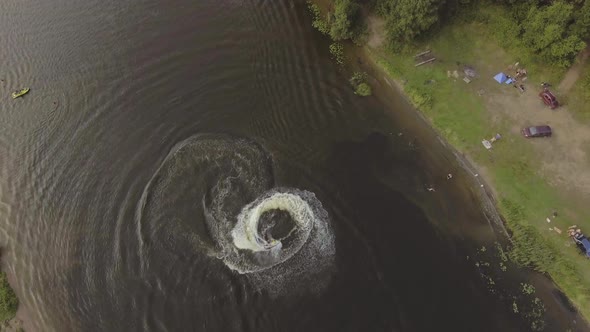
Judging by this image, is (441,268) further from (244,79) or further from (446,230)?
(244,79)

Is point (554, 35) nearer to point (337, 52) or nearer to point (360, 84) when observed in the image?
point (360, 84)

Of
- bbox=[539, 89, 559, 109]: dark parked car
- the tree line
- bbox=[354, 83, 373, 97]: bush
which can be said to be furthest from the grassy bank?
bbox=[354, 83, 373, 97]: bush

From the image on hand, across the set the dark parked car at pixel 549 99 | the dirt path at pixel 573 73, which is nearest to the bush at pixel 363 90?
the dark parked car at pixel 549 99

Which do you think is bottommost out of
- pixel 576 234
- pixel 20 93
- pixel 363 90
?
pixel 576 234

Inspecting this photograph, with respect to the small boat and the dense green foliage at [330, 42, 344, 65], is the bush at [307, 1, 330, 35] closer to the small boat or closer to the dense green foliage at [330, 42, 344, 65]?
the dense green foliage at [330, 42, 344, 65]

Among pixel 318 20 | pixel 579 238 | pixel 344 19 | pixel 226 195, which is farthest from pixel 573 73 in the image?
pixel 226 195
